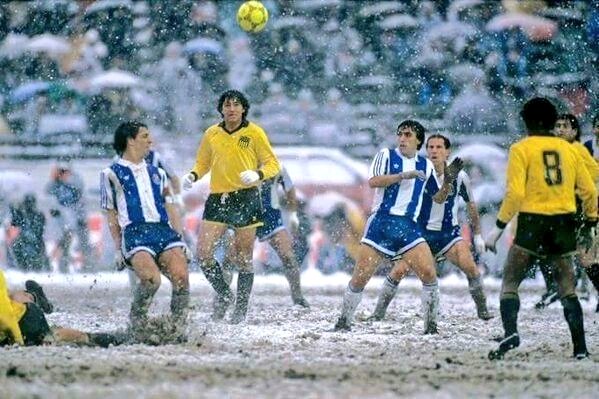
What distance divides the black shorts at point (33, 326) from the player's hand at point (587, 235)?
4.14m

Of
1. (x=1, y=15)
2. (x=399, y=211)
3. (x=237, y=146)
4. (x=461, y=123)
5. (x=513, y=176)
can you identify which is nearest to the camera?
(x=513, y=176)

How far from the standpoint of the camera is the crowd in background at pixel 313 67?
22000 millimetres

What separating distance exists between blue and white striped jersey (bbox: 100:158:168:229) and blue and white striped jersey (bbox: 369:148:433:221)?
1.98m

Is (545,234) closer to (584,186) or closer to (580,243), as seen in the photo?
(584,186)

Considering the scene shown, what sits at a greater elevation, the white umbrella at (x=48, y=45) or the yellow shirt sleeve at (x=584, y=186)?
the white umbrella at (x=48, y=45)

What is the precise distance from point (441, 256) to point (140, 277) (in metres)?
3.63

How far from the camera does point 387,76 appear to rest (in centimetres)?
2261

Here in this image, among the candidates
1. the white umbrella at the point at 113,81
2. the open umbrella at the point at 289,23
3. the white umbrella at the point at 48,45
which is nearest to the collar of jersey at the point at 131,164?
the white umbrella at the point at 113,81

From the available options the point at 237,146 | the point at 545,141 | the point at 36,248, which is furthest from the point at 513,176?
the point at 36,248

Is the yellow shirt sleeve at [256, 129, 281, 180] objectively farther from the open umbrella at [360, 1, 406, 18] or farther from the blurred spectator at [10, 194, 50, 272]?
the open umbrella at [360, 1, 406, 18]

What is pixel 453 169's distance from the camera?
10688 mm

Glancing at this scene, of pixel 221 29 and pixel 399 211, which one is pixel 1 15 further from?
pixel 399 211

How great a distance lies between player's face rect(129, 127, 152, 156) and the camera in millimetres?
9680

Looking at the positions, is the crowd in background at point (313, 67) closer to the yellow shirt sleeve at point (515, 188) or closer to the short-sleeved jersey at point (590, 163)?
the short-sleeved jersey at point (590, 163)
